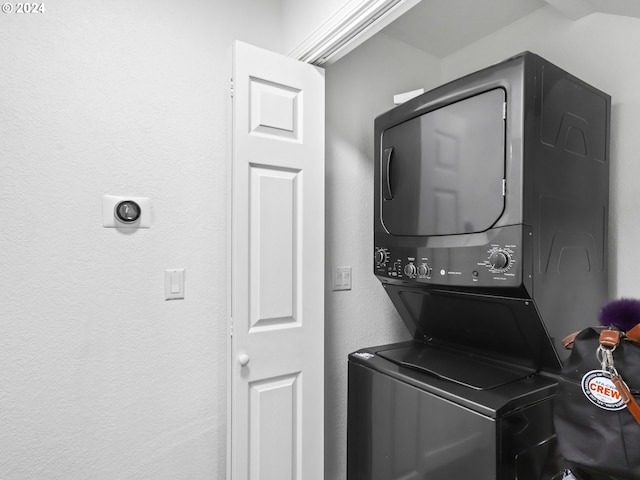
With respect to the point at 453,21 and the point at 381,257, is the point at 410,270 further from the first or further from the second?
the point at 453,21

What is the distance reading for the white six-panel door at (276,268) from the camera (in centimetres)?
152

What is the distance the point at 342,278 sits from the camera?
2.04 meters

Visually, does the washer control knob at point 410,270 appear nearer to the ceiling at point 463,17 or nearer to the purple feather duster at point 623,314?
the purple feather duster at point 623,314

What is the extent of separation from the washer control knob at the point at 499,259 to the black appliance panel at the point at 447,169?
0.32 feet

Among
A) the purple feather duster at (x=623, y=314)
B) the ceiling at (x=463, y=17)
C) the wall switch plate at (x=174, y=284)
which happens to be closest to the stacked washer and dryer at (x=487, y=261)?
the purple feather duster at (x=623, y=314)

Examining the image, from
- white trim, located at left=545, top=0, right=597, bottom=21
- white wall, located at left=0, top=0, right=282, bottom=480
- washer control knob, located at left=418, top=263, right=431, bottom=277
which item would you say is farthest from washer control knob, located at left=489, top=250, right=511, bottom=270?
white trim, located at left=545, top=0, right=597, bottom=21

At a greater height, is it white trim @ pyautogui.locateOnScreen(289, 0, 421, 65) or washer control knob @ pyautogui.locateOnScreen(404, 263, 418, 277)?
white trim @ pyautogui.locateOnScreen(289, 0, 421, 65)

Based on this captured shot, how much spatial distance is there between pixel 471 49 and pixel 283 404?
2180 mm

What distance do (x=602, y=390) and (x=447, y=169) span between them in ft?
2.79

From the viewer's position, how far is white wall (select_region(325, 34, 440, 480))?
201 centimetres

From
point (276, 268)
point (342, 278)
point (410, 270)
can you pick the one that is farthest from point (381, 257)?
point (276, 268)

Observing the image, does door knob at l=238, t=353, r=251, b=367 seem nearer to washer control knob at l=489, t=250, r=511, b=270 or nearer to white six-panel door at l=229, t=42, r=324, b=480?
white six-panel door at l=229, t=42, r=324, b=480

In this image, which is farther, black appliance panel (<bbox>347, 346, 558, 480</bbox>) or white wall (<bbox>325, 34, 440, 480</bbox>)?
white wall (<bbox>325, 34, 440, 480</bbox>)

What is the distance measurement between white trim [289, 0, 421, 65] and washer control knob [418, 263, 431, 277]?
0.90 meters
